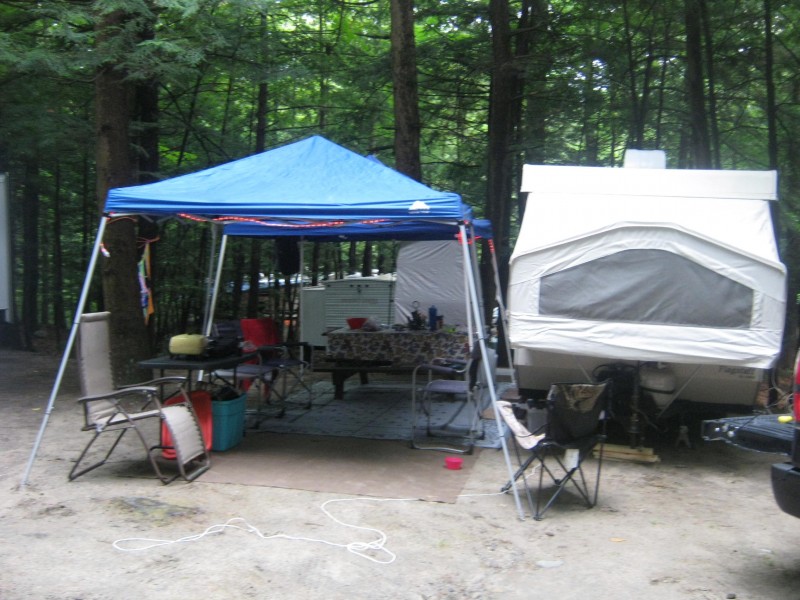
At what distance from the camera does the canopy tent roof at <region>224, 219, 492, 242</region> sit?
330 inches

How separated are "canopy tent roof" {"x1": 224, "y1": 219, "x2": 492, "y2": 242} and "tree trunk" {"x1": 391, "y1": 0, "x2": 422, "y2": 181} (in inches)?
53.1

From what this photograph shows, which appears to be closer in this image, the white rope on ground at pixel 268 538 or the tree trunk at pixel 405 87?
the white rope on ground at pixel 268 538

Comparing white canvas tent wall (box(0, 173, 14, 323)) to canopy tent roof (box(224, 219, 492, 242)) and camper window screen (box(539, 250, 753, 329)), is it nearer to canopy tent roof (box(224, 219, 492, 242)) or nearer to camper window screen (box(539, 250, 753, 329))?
canopy tent roof (box(224, 219, 492, 242))

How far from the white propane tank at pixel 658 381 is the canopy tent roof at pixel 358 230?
8.58ft

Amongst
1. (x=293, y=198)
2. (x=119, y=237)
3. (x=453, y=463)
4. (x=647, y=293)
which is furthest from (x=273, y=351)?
(x=647, y=293)

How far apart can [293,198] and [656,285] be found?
3015mm

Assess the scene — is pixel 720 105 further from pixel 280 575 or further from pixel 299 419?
pixel 280 575

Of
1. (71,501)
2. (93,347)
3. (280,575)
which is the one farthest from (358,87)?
(280,575)

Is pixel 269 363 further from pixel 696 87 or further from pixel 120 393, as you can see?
pixel 696 87

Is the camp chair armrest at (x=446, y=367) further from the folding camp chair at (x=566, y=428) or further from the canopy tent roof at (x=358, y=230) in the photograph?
the folding camp chair at (x=566, y=428)

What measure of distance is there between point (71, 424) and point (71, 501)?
8.40 ft

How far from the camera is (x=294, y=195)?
6.05m

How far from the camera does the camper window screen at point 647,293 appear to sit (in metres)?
5.70

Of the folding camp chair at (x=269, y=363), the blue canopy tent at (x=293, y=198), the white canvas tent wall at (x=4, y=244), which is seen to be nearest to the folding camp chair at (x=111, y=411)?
the blue canopy tent at (x=293, y=198)
